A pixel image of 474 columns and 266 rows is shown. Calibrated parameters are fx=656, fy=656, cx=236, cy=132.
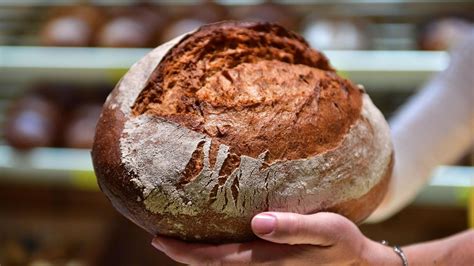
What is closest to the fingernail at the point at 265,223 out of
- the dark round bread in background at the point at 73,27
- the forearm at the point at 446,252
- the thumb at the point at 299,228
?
the thumb at the point at 299,228

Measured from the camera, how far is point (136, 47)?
2.18 metres

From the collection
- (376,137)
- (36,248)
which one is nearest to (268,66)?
(376,137)

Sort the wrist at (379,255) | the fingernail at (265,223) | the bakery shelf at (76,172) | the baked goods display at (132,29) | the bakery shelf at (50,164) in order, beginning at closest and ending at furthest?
1. the fingernail at (265,223)
2. the wrist at (379,255)
3. the bakery shelf at (76,172)
4. the bakery shelf at (50,164)
5. the baked goods display at (132,29)

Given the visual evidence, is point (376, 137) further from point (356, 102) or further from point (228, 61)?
point (228, 61)

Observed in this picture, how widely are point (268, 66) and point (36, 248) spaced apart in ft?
5.54

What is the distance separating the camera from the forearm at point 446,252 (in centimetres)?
95

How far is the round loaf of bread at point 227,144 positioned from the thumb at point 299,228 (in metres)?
0.03

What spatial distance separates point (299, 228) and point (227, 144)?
5.3 inches

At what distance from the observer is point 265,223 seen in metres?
0.78

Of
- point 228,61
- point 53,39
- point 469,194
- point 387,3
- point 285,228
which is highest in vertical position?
point 228,61

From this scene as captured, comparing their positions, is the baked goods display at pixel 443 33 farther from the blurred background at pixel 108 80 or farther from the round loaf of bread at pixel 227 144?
the round loaf of bread at pixel 227 144

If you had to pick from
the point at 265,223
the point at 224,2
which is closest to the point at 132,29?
the point at 224,2

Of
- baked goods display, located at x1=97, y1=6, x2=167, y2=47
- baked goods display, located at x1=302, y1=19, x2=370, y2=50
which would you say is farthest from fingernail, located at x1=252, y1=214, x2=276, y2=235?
baked goods display, located at x1=97, y1=6, x2=167, y2=47

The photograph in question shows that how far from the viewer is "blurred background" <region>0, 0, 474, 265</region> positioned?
203 cm
